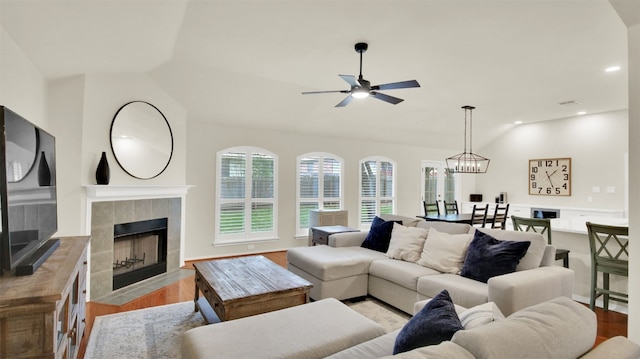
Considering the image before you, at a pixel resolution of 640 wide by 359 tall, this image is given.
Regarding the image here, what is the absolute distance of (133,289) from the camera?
4148 mm

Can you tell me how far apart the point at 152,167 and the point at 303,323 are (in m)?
3.50

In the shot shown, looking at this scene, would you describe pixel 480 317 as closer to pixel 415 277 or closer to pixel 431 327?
pixel 431 327

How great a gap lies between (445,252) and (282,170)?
3.80 m

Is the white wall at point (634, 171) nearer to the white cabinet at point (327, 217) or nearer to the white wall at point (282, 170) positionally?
the white cabinet at point (327, 217)

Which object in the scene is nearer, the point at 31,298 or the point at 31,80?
the point at 31,298

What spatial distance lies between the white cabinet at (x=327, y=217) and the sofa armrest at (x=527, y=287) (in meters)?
3.96

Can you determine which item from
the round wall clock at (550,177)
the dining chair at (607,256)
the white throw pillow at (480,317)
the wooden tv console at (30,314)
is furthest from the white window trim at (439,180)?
the wooden tv console at (30,314)

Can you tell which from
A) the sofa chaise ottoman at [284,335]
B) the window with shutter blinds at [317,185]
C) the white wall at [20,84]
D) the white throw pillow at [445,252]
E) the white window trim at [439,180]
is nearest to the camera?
the sofa chaise ottoman at [284,335]

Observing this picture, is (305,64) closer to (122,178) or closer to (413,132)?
(122,178)

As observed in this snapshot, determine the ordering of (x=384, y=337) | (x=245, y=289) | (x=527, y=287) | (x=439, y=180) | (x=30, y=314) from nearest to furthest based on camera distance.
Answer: (x=30, y=314) → (x=384, y=337) → (x=527, y=287) → (x=245, y=289) → (x=439, y=180)

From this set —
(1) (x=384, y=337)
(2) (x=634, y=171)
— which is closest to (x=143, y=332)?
(1) (x=384, y=337)

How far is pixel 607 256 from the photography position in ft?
11.5

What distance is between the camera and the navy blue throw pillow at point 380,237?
421 centimetres

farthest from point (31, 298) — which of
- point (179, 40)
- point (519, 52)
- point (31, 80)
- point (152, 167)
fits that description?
point (519, 52)
